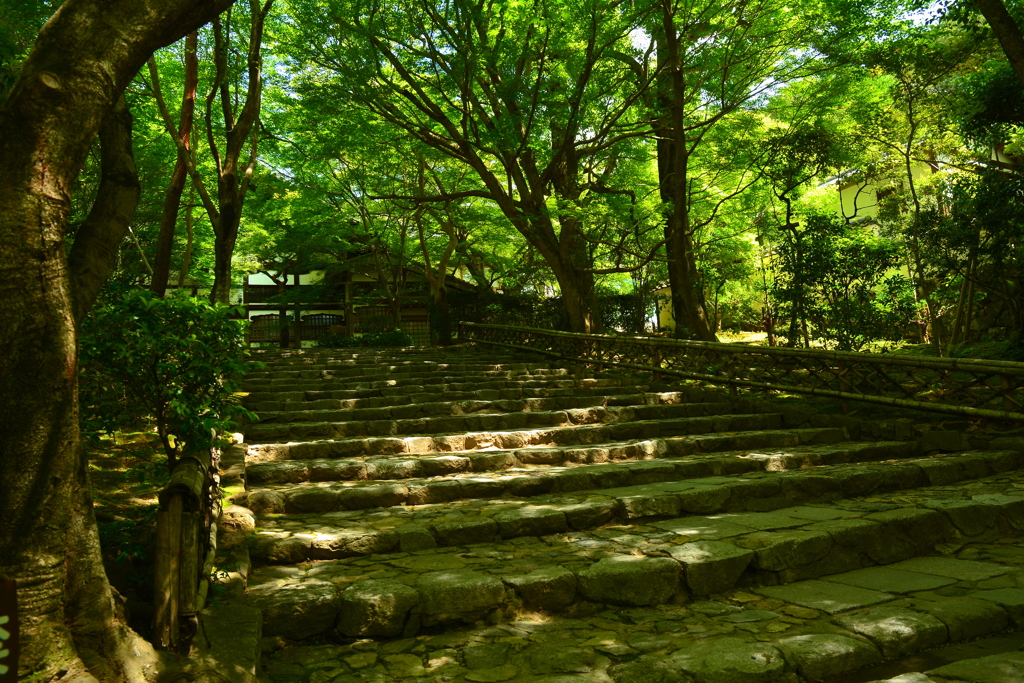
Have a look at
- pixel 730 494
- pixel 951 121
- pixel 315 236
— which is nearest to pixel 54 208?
pixel 730 494

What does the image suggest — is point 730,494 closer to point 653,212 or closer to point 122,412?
point 122,412

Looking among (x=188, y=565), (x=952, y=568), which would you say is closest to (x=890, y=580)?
(x=952, y=568)

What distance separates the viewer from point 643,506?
511 cm

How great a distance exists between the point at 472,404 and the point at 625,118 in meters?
9.04

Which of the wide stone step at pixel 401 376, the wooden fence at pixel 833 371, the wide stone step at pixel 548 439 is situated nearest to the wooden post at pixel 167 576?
the wide stone step at pixel 548 439

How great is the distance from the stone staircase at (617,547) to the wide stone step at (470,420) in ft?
0.11

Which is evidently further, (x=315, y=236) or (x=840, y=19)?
(x=315, y=236)

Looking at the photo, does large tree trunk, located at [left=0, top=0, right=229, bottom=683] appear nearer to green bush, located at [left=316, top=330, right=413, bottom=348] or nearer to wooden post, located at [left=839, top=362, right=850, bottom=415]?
wooden post, located at [left=839, top=362, right=850, bottom=415]

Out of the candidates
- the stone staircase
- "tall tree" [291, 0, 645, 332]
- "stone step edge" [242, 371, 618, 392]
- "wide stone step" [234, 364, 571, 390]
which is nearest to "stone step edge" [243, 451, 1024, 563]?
the stone staircase

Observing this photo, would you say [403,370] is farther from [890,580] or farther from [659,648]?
[659,648]

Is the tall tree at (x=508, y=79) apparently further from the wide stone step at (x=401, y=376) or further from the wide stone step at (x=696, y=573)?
the wide stone step at (x=696, y=573)

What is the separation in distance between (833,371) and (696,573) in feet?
17.3

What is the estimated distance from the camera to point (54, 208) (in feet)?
7.78

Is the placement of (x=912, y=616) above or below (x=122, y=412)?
below
